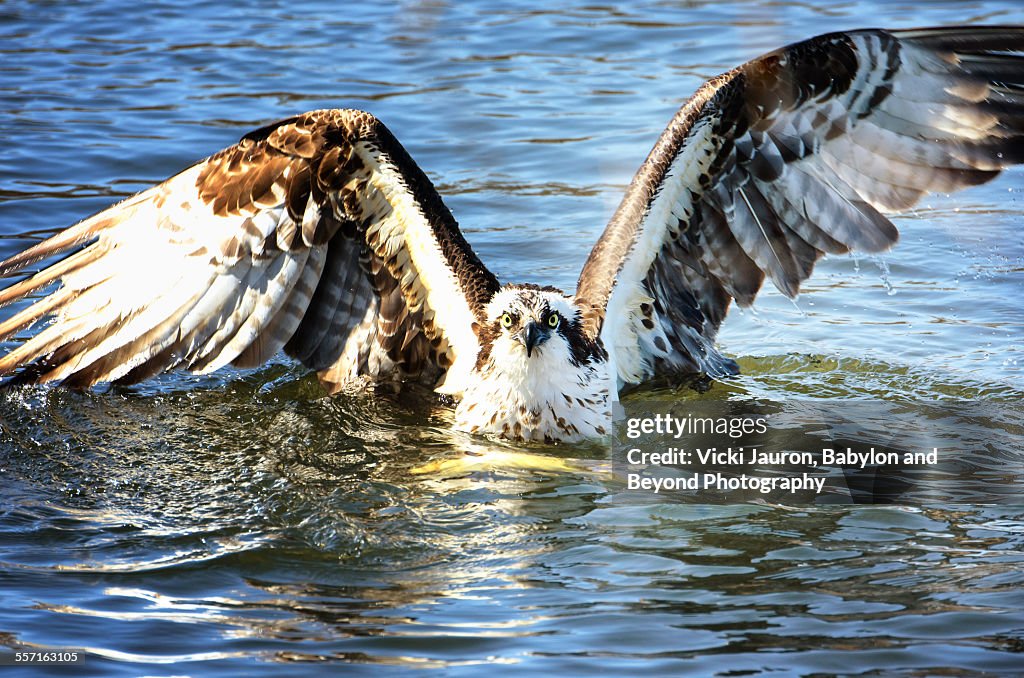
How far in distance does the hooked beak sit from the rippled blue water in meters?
0.55

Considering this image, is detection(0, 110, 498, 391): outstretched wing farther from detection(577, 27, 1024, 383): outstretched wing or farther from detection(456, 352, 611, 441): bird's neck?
detection(577, 27, 1024, 383): outstretched wing

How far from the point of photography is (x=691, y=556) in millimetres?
5016

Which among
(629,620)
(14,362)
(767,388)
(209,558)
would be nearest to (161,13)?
(14,362)

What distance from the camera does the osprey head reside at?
5.89 metres

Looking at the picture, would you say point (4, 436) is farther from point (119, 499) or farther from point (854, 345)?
point (854, 345)

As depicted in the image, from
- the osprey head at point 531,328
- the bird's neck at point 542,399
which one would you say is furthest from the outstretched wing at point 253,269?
the bird's neck at point 542,399

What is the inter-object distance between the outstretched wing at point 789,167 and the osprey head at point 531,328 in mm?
296

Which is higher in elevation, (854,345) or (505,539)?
(854,345)

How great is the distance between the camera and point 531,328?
583cm

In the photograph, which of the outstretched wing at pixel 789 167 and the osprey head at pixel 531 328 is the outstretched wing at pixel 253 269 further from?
the outstretched wing at pixel 789 167

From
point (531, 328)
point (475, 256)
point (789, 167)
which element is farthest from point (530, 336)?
point (789, 167)

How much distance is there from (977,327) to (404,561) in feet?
13.7

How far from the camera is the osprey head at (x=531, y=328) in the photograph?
5.89 m

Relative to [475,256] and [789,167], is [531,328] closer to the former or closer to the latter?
[475,256]
